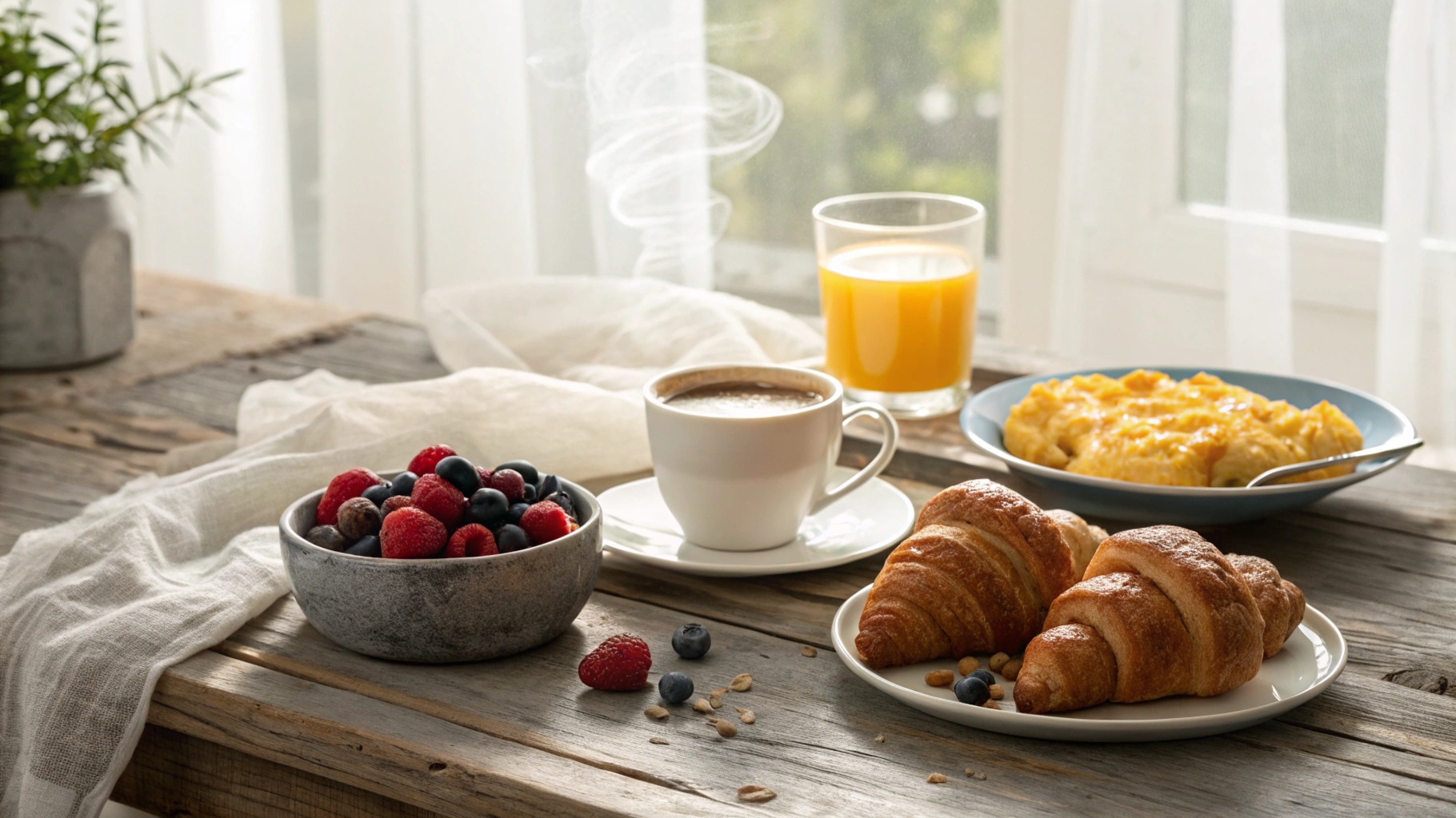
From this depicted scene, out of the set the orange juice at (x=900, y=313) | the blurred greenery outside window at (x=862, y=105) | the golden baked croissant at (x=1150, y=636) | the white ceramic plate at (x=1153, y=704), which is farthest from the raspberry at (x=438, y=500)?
the blurred greenery outside window at (x=862, y=105)

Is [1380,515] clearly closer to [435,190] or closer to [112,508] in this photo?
[112,508]

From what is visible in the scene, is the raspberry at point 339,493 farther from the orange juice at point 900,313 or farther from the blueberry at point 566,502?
the orange juice at point 900,313

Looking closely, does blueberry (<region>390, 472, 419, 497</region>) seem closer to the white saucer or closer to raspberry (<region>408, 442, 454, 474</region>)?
raspberry (<region>408, 442, 454, 474</region>)

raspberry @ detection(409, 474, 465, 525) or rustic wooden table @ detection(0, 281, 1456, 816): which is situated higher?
raspberry @ detection(409, 474, 465, 525)

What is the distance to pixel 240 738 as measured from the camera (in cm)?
88

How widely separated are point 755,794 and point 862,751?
0.26 feet

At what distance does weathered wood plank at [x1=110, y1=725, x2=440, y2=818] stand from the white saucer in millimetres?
277

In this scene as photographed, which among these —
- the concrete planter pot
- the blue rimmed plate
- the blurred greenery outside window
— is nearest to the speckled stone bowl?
the blue rimmed plate

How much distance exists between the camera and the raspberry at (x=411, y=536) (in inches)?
34.9

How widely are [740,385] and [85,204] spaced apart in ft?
2.82

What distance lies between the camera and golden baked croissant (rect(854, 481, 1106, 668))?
86 centimetres

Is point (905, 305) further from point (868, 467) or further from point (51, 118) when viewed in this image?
point (51, 118)

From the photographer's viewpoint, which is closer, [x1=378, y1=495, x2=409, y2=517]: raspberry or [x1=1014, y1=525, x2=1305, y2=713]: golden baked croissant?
[x1=1014, y1=525, x2=1305, y2=713]: golden baked croissant

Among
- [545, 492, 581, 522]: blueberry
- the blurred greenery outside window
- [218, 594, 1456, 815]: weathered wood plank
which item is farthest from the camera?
the blurred greenery outside window
